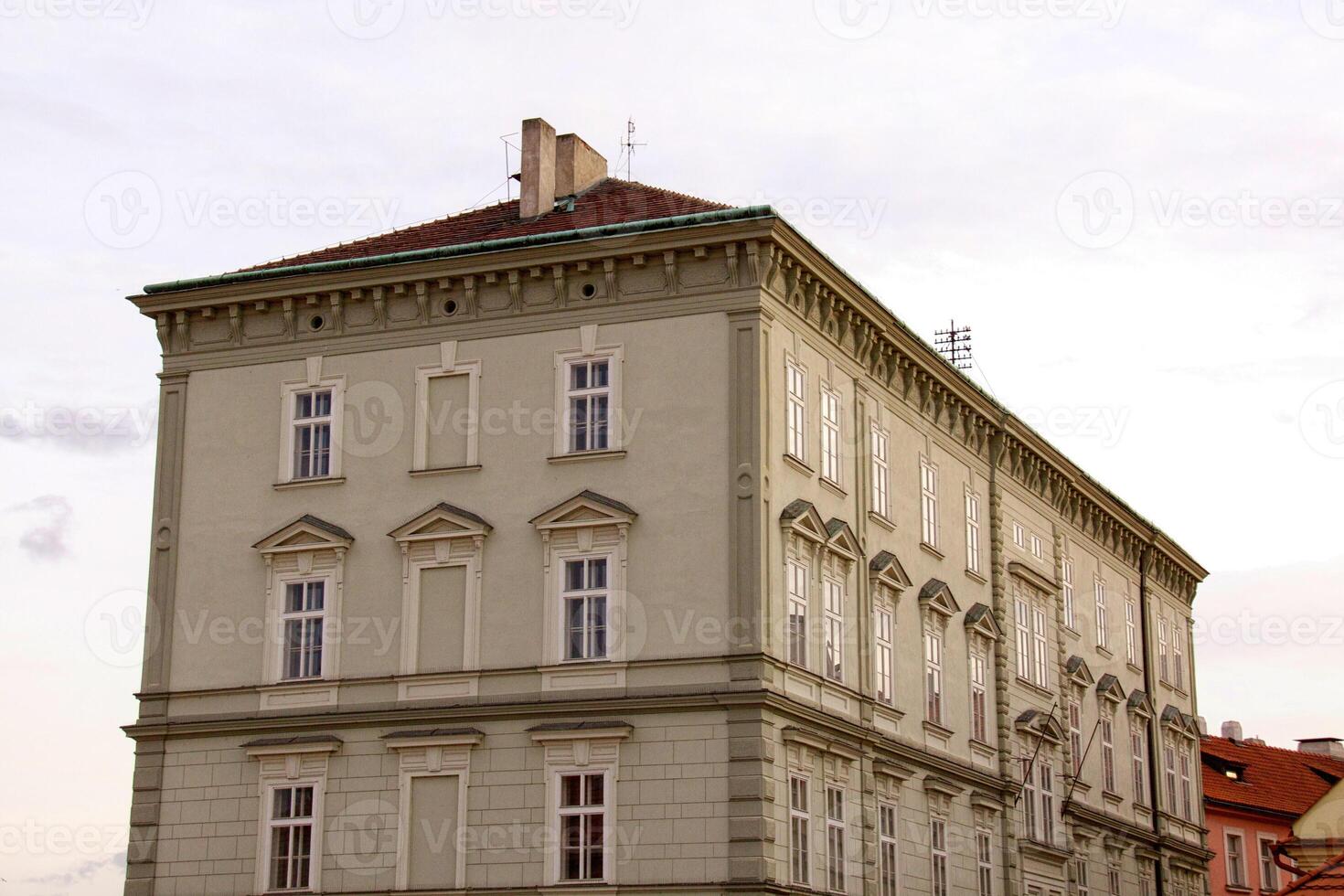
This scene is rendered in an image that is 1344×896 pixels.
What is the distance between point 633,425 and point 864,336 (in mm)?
7064

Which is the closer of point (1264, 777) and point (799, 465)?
point (799, 465)

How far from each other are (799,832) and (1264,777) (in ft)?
148

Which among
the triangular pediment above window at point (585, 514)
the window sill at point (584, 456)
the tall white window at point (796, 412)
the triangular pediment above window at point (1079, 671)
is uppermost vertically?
the tall white window at point (796, 412)

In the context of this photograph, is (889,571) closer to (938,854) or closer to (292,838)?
(938,854)

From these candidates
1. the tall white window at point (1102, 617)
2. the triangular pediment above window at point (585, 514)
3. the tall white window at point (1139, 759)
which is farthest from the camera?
the tall white window at point (1139, 759)

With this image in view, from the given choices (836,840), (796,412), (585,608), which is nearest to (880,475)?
(796,412)

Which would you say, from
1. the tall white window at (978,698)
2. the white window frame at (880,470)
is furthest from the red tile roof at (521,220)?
the tall white window at (978,698)

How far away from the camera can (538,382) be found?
40.5m

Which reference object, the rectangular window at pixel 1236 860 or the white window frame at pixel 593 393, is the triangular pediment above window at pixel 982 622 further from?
the rectangular window at pixel 1236 860

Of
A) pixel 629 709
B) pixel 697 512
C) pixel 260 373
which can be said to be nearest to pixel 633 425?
pixel 697 512

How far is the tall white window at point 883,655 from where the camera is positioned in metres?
43.2

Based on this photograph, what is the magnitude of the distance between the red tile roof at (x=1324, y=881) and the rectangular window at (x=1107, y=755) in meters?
32.5

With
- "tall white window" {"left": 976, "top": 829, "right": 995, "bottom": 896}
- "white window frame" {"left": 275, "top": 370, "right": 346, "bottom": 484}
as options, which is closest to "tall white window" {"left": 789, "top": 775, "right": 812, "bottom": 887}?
"tall white window" {"left": 976, "top": 829, "right": 995, "bottom": 896}

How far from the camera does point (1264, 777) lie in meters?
78.5
